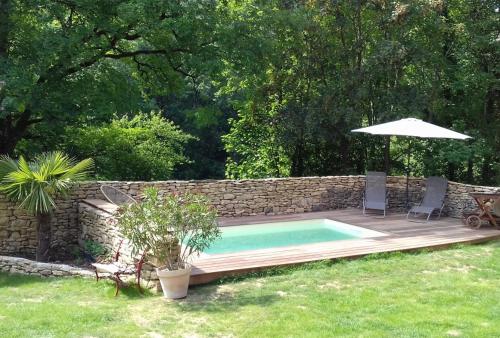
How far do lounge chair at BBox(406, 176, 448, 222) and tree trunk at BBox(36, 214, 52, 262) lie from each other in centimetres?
730

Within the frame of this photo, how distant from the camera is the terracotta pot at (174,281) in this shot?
6551 millimetres

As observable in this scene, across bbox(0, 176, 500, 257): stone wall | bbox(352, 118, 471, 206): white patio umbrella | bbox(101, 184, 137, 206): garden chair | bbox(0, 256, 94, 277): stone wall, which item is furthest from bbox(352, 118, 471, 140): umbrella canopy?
bbox(0, 256, 94, 277): stone wall

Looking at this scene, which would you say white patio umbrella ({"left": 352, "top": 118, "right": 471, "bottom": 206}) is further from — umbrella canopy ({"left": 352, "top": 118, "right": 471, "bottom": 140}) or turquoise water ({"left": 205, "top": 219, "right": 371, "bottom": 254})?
turquoise water ({"left": 205, "top": 219, "right": 371, "bottom": 254})

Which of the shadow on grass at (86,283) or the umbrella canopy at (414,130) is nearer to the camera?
the shadow on grass at (86,283)

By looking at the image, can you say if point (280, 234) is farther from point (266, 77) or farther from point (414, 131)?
point (266, 77)

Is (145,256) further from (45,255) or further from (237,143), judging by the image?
(237,143)

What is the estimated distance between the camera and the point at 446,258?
8.49m

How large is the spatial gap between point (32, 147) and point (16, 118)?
127 centimetres

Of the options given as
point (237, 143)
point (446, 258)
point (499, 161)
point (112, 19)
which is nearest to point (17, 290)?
point (446, 258)

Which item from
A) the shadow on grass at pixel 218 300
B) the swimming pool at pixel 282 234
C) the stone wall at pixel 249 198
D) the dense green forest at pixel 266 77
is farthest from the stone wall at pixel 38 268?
the dense green forest at pixel 266 77

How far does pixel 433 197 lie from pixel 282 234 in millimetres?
3695

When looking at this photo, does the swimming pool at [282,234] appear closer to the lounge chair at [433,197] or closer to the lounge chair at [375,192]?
the lounge chair at [375,192]

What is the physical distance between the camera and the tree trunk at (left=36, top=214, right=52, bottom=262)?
29.8 feet

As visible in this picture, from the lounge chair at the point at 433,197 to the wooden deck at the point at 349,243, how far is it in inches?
12.3
